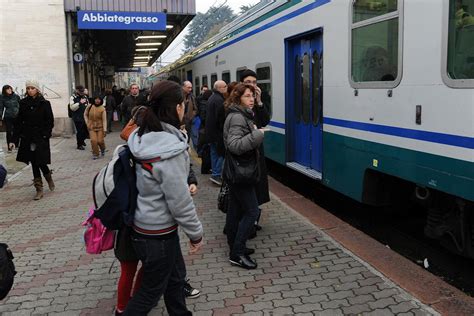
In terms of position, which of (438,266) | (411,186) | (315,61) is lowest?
(438,266)

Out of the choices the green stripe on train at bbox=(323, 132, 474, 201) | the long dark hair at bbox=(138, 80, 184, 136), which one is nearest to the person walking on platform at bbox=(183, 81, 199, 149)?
the green stripe on train at bbox=(323, 132, 474, 201)

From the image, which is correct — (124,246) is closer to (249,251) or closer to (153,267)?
(153,267)

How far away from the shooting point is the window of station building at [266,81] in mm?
7730

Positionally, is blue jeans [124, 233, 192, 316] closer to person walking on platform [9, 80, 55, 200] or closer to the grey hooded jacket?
the grey hooded jacket

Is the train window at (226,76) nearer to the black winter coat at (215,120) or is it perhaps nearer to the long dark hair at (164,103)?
the black winter coat at (215,120)

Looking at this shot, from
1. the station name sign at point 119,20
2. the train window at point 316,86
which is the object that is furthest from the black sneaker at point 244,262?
the station name sign at point 119,20

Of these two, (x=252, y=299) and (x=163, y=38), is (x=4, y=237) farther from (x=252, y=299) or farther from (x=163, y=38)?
(x=163, y=38)

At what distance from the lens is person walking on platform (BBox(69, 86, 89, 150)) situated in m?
12.7

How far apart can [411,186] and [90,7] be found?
43.1 ft

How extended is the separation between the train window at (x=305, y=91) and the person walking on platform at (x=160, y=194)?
153 inches

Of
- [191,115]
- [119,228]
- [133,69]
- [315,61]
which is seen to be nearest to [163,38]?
[191,115]

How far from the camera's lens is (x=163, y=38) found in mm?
23500

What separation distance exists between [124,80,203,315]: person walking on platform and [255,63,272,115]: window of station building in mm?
5026

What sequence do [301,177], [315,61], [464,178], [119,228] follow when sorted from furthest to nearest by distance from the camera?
[301,177] < [315,61] < [464,178] < [119,228]
